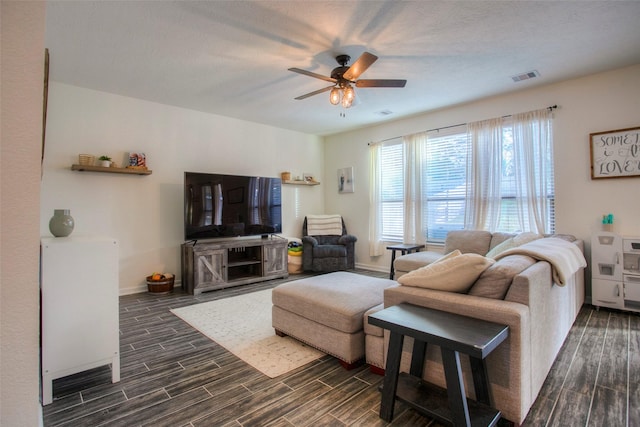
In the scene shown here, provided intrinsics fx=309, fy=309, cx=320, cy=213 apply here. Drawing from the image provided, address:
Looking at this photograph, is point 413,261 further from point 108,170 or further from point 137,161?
point 108,170

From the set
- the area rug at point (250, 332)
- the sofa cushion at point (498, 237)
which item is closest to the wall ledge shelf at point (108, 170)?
the area rug at point (250, 332)

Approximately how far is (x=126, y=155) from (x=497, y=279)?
4.59 meters

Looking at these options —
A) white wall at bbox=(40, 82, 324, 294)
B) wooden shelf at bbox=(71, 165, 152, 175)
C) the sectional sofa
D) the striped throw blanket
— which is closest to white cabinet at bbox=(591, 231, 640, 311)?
the sectional sofa

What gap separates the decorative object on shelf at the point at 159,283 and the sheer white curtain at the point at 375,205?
11.2 feet

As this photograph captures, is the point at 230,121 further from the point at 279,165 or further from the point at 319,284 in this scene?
the point at 319,284

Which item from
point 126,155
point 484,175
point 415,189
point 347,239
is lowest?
point 347,239

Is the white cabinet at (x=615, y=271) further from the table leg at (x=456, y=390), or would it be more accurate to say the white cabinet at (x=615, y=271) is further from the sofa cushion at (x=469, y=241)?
the table leg at (x=456, y=390)

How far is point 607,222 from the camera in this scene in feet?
11.4

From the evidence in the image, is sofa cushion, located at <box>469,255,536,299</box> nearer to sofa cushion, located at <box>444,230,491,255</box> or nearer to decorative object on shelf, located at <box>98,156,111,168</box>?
sofa cushion, located at <box>444,230,491,255</box>

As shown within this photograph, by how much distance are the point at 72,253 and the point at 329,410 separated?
182 cm

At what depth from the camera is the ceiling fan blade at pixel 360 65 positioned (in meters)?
2.58

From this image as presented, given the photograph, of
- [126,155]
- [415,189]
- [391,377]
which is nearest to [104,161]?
[126,155]

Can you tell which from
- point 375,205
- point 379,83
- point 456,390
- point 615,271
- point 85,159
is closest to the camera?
point 456,390

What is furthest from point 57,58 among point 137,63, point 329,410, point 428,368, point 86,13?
point 428,368
